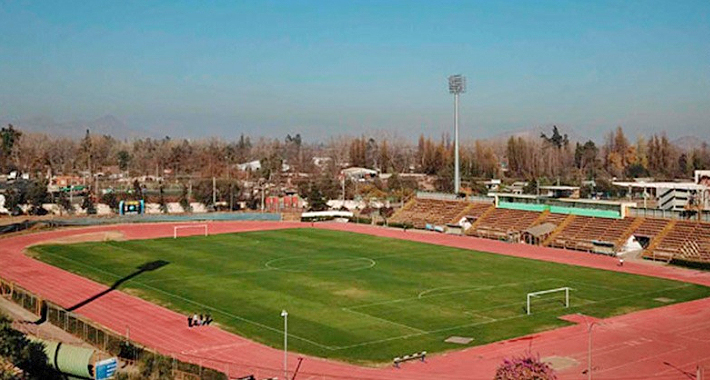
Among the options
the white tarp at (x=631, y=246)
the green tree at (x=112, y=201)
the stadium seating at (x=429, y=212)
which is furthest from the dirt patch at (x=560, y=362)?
the green tree at (x=112, y=201)

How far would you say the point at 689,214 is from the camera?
5959 cm

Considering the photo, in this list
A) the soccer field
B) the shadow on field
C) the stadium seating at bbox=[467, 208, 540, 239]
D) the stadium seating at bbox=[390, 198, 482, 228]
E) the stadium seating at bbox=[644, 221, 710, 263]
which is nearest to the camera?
the soccer field

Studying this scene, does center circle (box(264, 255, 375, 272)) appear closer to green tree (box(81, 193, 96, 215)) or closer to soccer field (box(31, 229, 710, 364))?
soccer field (box(31, 229, 710, 364))

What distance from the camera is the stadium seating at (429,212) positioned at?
77.8 meters

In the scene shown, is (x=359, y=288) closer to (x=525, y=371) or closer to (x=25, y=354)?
(x=25, y=354)

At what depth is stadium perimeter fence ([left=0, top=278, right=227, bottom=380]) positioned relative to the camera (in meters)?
26.7

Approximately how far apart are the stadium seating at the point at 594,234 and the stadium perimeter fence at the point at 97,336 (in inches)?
1550

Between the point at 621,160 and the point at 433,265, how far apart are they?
368ft

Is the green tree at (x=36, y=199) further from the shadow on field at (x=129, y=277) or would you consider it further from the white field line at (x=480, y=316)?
the white field line at (x=480, y=316)

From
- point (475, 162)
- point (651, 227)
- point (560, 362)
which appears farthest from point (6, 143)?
point (560, 362)

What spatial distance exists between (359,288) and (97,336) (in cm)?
1709

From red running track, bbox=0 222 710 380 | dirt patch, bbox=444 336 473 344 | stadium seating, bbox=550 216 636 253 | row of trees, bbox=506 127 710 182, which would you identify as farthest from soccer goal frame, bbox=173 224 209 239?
row of trees, bbox=506 127 710 182

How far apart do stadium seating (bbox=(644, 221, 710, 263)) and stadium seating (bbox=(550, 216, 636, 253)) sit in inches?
129

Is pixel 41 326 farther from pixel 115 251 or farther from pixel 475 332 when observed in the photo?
pixel 115 251
